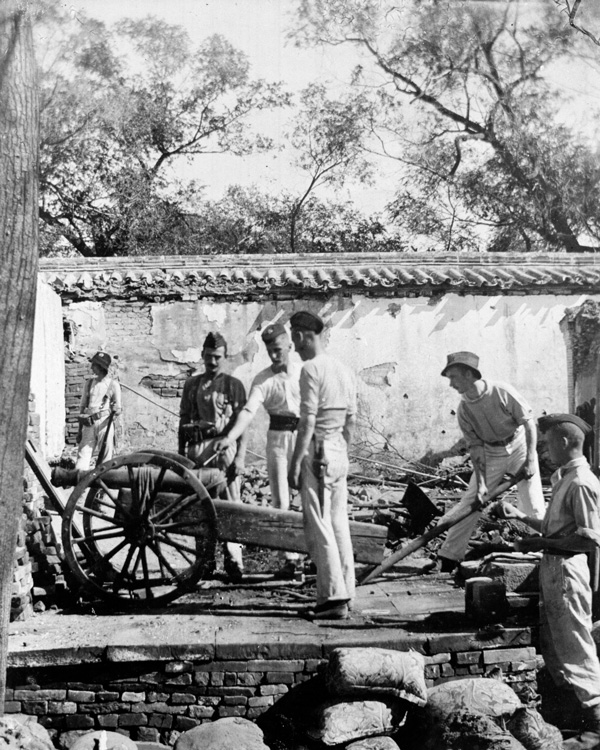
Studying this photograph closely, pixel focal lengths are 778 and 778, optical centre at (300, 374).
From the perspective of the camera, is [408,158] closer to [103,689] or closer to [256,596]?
[256,596]

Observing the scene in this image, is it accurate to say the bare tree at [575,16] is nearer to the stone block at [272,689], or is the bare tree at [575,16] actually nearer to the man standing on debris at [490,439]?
the man standing on debris at [490,439]

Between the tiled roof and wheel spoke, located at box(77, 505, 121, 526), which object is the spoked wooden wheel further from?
the tiled roof

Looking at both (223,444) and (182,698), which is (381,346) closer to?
(223,444)

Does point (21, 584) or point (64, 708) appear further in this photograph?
point (21, 584)

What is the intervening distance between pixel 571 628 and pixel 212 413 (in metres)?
2.62

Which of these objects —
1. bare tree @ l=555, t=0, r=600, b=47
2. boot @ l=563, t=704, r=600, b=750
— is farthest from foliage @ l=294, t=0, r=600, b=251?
boot @ l=563, t=704, r=600, b=750

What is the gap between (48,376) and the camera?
5527 millimetres

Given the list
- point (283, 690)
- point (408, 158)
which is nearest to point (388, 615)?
point (283, 690)

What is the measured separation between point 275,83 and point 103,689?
4.05 m

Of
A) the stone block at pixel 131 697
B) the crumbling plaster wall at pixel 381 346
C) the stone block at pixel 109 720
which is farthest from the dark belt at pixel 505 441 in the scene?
A: the stone block at pixel 109 720

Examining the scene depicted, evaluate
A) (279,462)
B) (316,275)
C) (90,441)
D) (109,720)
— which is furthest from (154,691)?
(316,275)

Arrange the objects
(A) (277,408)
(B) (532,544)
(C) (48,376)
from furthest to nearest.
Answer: (C) (48,376) < (A) (277,408) < (B) (532,544)

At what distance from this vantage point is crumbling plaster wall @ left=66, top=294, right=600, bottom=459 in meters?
5.69

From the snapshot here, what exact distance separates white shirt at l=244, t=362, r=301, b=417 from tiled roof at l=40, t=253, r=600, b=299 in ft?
3.37
